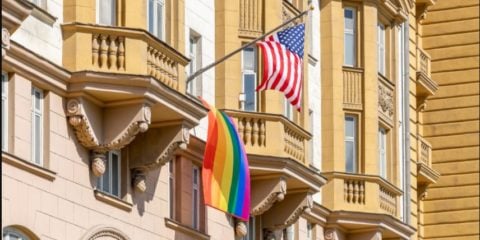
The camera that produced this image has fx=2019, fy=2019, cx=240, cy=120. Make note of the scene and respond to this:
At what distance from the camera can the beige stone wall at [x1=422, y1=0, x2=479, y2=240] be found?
6675cm

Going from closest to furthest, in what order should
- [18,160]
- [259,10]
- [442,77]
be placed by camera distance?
[18,160] < [259,10] < [442,77]

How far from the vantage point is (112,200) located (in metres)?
39.1

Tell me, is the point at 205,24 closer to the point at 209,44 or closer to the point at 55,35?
Answer: the point at 209,44

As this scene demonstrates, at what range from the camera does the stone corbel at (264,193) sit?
46094 millimetres

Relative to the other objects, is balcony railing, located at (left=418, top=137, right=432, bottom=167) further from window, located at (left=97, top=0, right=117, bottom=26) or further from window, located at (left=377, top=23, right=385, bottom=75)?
window, located at (left=97, top=0, right=117, bottom=26)

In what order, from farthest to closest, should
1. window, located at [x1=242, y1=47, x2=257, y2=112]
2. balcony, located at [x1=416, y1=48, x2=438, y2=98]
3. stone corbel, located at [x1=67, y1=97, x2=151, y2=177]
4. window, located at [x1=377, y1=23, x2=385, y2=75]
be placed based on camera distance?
1. balcony, located at [x1=416, y1=48, x2=438, y2=98]
2. window, located at [x1=377, y1=23, x2=385, y2=75]
3. window, located at [x1=242, y1=47, x2=257, y2=112]
4. stone corbel, located at [x1=67, y1=97, x2=151, y2=177]

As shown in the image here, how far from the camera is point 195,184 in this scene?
44000 millimetres

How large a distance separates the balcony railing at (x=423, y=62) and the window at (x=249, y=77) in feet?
56.0

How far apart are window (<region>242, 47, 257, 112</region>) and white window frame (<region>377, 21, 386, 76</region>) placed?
9.58 metres

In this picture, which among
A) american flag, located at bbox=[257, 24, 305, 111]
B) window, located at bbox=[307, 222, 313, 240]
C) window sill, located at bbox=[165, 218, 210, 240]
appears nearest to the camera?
window sill, located at bbox=[165, 218, 210, 240]

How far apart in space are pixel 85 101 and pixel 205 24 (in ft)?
24.3

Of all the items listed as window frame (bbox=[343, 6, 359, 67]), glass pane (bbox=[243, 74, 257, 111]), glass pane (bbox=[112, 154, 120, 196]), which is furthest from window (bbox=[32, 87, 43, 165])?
window frame (bbox=[343, 6, 359, 67])

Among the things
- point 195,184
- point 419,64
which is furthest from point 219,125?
point 419,64

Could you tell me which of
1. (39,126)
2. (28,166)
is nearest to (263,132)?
(39,126)
